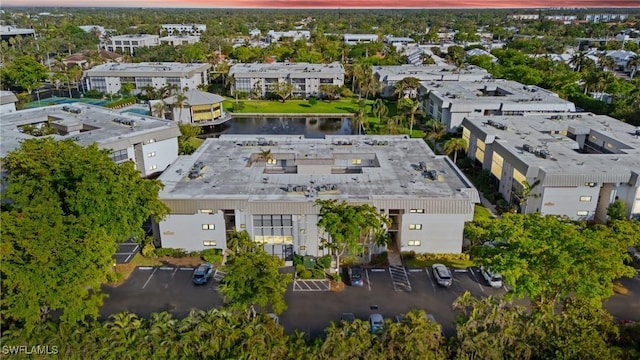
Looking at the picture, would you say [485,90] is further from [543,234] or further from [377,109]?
[543,234]

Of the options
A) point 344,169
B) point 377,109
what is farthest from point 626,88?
point 344,169

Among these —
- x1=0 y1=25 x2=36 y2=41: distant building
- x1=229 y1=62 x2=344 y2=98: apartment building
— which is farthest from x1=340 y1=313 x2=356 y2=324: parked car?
x1=0 y1=25 x2=36 y2=41: distant building

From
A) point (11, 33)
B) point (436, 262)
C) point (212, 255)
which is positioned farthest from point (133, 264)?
point (11, 33)

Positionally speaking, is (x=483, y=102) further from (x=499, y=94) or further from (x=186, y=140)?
(x=186, y=140)

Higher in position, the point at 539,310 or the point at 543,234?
the point at 543,234

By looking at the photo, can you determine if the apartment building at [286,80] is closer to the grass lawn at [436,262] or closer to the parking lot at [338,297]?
the grass lawn at [436,262]

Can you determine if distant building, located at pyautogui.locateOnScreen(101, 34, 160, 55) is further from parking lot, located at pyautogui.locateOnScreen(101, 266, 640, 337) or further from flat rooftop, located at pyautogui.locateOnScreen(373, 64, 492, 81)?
parking lot, located at pyautogui.locateOnScreen(101, 266, 640, 337)
